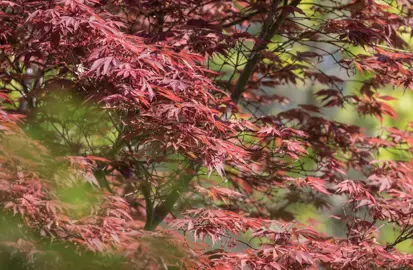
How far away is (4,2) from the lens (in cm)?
303

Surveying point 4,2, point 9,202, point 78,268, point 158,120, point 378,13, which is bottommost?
point 78,268

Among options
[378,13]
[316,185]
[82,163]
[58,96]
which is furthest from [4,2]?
[378,13]

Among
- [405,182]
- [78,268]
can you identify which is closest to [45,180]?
[78,268]

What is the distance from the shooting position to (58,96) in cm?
342

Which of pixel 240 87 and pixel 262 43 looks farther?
pixel 240 87

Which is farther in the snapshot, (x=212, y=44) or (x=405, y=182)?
(x=405, y=182)

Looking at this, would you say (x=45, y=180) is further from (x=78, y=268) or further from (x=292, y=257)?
(x=292, y=257)

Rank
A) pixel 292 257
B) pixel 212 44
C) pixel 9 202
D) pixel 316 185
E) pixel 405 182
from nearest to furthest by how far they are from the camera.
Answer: pixel 9 202 → pixel 292 257 → pixel 316 185 → pixel 212 44 → pixel 405 182

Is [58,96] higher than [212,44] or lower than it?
lower

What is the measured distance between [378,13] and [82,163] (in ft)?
7.09

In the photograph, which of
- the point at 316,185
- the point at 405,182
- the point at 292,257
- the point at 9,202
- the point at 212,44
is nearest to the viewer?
the point at 9,202

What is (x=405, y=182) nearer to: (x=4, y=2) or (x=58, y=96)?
(x=58, y=96)

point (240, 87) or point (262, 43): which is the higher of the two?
point (262, 43)

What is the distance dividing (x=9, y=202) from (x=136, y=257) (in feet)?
1.98
